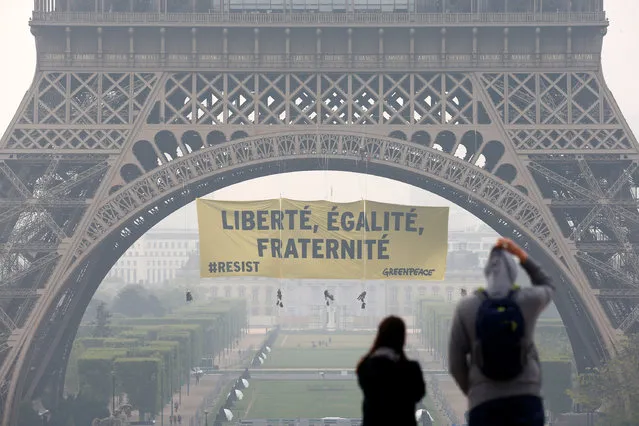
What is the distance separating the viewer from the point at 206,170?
141 ft

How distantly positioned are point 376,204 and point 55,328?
13.5 m

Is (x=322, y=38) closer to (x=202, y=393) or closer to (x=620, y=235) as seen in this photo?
(x=620, y=235)

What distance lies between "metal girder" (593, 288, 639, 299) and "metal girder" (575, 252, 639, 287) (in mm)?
268

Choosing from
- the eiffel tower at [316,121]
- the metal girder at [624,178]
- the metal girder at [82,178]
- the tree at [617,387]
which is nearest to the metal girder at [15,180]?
the eiffel tower at [316,121]

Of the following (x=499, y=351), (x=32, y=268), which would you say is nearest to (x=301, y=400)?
(x=32, y=268)

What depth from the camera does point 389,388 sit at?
932cm

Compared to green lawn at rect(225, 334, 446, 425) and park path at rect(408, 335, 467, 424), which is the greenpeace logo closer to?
park path at rect(408, 335, 467, 424)

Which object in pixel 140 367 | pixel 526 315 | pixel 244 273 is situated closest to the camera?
pixel 526 315

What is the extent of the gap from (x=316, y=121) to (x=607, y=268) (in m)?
10.4

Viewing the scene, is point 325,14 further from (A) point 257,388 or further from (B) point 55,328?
(A) point 257,388

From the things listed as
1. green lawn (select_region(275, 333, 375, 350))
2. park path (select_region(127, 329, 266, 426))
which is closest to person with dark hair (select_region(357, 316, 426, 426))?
park path (select_region(127, 329, 266, 426))

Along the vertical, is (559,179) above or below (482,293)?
above

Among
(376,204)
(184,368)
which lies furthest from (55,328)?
(184,368)

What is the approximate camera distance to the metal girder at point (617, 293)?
4194cm
